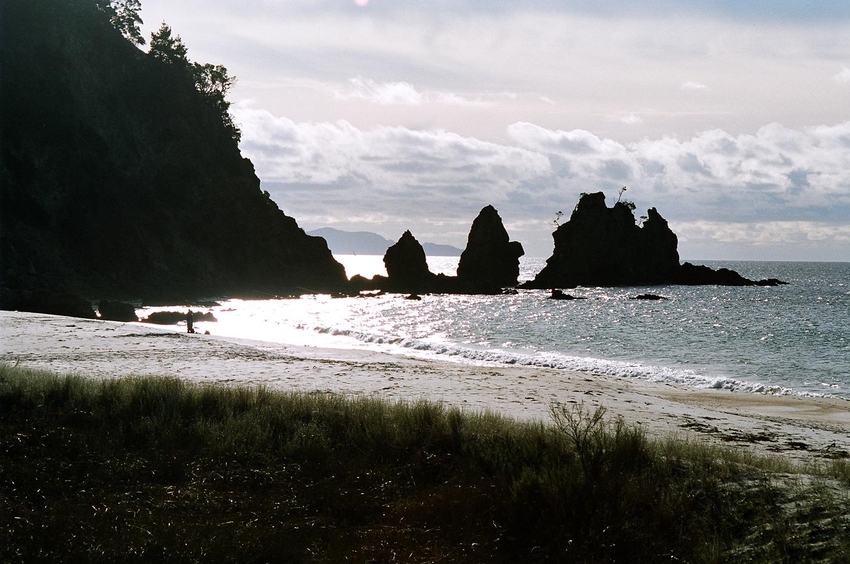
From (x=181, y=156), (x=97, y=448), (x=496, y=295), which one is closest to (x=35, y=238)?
(x=181, y=156)

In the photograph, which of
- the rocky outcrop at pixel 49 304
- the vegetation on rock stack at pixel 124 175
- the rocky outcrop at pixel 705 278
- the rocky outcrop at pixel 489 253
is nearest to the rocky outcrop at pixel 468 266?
the rocky outcrop at pixel 489 253

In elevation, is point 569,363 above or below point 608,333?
below

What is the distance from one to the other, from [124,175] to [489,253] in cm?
5746

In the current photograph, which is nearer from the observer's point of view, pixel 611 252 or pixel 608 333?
pixel 608 333

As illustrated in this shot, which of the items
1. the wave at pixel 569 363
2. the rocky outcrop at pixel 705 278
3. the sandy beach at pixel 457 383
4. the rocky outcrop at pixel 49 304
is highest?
the rocky outcrop at pixel 705 278

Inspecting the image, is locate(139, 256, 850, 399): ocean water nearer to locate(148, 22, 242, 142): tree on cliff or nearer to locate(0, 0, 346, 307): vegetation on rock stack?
locate(0, 0, 346, 307): vegetation on rock stack

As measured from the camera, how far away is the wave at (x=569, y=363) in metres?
24.0

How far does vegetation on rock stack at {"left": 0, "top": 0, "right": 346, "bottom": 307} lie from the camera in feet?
210

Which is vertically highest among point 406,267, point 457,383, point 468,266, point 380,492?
point 468,266

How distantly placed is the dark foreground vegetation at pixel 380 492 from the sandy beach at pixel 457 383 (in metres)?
2.99

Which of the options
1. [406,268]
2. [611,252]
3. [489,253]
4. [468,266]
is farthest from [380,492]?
[611,252]

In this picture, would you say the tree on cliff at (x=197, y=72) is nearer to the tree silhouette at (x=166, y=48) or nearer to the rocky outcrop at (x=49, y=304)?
the tree silhouette at (x=166, y=48)

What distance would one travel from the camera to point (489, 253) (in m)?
109

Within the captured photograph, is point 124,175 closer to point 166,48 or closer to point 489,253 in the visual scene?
point 166,48
